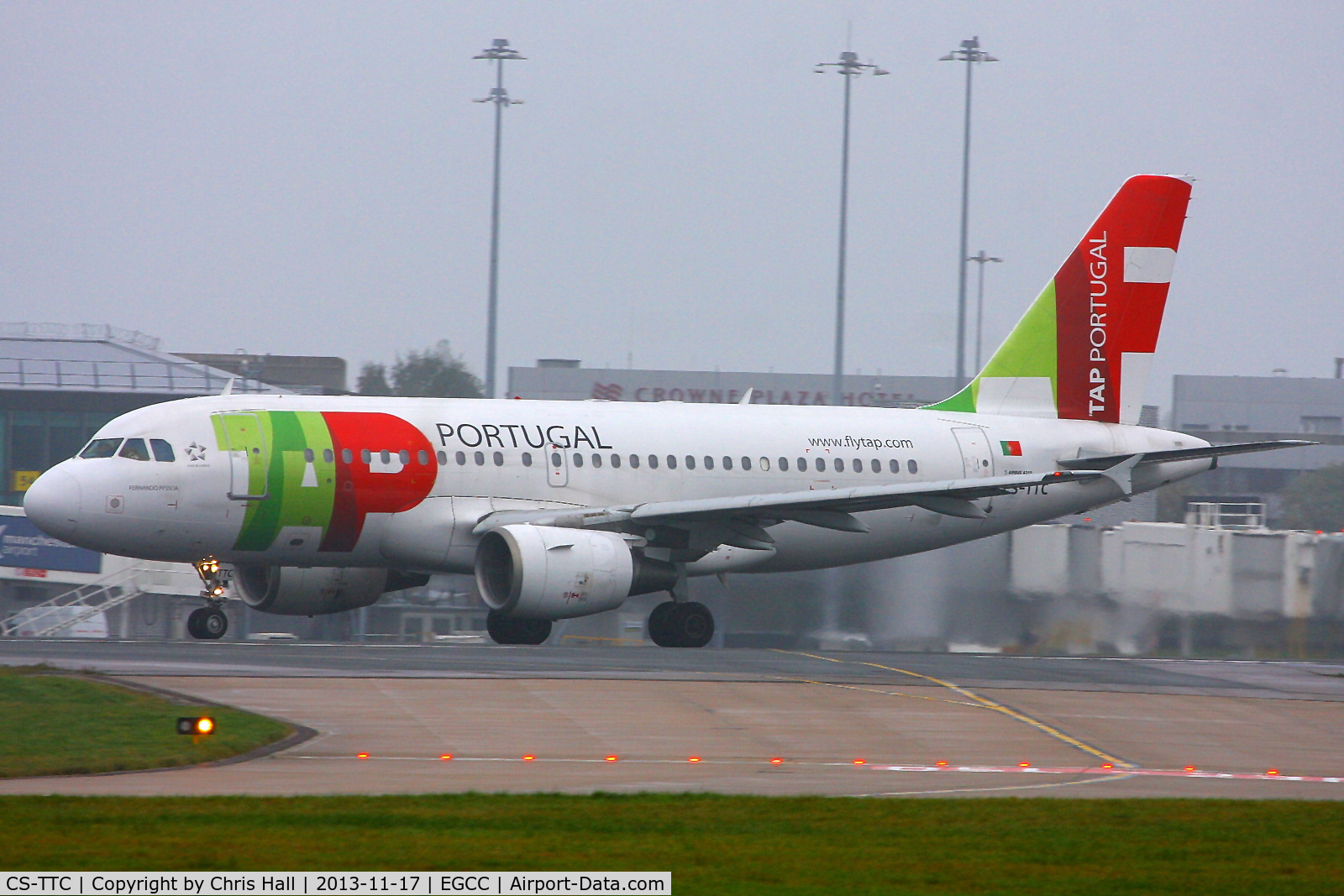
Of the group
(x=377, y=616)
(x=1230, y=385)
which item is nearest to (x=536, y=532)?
(x=377, y=616)

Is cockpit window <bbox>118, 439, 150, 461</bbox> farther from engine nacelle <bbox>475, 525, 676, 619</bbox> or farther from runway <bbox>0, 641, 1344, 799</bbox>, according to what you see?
engine nacelle <bbox>475, 525, 676, 619</bbox>

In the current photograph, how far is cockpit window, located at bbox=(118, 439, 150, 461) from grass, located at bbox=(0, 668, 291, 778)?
735 centimetres

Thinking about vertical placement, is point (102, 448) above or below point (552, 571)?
above

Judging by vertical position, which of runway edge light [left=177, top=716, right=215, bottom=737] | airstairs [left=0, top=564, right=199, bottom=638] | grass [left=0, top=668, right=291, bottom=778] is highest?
runway edge light [left=177, top=716, right=215, bottom=737]

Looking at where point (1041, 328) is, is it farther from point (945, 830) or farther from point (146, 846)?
point (146, 846)

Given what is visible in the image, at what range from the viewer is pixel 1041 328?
3388 centimetres

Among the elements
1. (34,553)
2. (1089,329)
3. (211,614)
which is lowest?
(34,553)

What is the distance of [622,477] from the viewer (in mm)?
28984

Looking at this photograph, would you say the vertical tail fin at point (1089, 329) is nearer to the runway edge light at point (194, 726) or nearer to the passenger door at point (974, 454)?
the passenger door at point (974, 454)

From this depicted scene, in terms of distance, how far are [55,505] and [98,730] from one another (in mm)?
10038

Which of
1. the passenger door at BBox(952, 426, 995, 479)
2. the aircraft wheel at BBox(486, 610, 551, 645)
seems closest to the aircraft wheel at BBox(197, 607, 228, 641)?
the aircraft wheel at BBox(486, 610, 551, 645)

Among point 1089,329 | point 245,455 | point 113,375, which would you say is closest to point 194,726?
point 245,455

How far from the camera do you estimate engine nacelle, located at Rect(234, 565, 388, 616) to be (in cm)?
2825

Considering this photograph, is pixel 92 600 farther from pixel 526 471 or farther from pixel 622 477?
pixel 622 477
